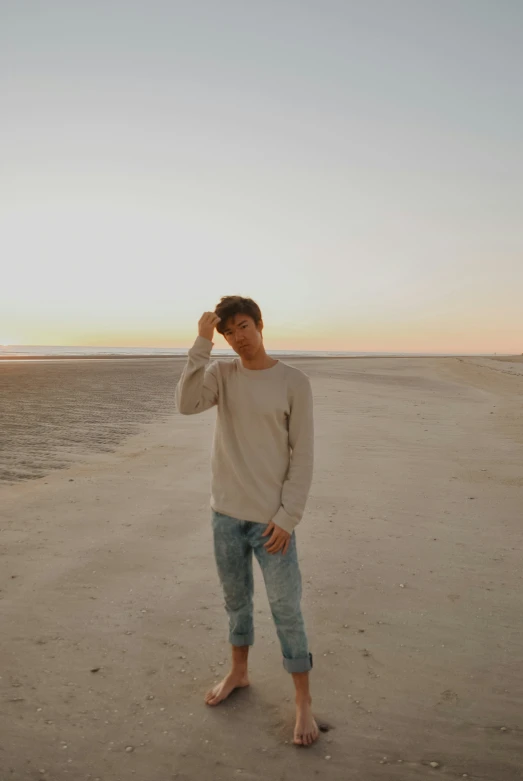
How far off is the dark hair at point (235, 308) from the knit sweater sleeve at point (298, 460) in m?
0.44

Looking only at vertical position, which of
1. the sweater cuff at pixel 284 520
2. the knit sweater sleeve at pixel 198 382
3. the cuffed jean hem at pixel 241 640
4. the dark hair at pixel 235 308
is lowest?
the cuffed jean hem at pixel 241 640

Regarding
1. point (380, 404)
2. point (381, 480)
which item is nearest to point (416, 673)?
point (381, 480)

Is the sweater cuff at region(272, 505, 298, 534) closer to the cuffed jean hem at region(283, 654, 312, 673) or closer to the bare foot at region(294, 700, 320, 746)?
the cuffed jean hem at region(283, 654, 312, 673)

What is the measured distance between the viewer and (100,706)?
9.70 feet

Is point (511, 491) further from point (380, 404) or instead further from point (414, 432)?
point (380, 404)

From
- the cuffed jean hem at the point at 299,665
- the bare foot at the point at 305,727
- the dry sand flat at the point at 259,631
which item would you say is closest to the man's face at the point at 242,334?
the cuffed jean hem at the point at 299,665

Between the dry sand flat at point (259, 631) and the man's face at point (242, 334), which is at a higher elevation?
the man's face at point (242, 334)

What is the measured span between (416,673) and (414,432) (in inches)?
331

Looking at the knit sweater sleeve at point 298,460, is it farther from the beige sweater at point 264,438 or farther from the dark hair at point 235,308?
the dark hair at point 235,308

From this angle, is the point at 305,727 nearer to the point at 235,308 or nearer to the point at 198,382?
the point at 198,382

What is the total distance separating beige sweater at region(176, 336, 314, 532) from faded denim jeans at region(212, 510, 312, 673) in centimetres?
9

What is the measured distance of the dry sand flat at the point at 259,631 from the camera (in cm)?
265

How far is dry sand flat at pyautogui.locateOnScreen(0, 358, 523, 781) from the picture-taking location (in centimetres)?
265

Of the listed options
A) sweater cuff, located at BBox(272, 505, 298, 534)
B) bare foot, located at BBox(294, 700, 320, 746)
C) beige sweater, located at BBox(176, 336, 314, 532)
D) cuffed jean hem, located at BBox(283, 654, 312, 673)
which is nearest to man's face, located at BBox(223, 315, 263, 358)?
beige sweater, located at BBox(176, 336, 314, 532)
